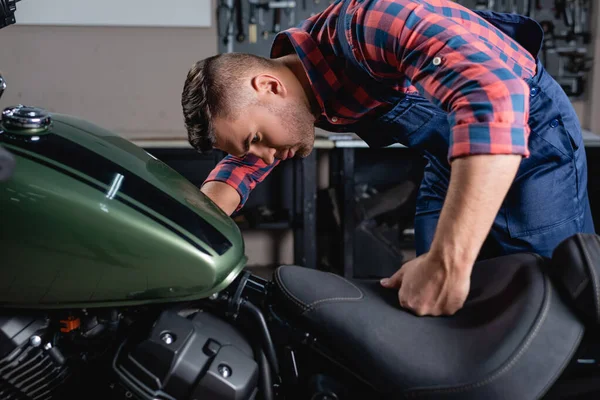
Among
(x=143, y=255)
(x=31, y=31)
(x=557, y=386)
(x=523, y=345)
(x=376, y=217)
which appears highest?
(x=31, y=31)

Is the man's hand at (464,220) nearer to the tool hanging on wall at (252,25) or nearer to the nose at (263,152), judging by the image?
the nose at (263,152)

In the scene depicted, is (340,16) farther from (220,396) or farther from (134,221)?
(220,396)

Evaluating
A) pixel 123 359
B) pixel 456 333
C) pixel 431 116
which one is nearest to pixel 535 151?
pixel 431 116

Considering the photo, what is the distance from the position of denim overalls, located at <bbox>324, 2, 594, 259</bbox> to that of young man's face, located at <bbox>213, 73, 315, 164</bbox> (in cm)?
15

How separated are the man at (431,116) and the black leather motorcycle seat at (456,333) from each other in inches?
1.9

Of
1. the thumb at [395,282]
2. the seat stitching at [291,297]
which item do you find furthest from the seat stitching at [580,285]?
the seat stitching at [291,297]

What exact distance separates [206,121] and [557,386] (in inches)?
31.1

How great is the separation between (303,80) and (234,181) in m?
0.29

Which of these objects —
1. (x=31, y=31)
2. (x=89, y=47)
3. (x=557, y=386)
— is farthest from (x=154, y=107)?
(x=557, y=386)

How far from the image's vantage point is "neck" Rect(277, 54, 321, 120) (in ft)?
4.10

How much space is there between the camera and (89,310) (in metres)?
0.85

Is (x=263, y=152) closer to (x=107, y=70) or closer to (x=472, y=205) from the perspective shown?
(x=472, y=205)

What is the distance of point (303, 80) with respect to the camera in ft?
4.10

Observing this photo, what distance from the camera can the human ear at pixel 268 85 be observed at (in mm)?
1175
